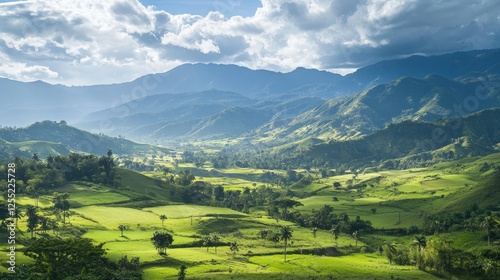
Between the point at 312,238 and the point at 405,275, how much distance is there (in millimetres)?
59891

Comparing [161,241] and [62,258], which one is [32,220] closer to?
[161,241]

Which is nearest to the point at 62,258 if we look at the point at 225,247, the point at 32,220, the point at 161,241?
the point at 161,241

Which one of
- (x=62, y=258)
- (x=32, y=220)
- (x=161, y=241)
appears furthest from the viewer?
(x=32, y=220)

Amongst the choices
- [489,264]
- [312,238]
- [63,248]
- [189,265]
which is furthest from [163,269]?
[489,264]

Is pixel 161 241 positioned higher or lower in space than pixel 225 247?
higher

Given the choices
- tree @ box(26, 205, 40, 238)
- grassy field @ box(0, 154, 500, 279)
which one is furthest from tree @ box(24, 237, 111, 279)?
tree @ box(26, 205, 40, 238)

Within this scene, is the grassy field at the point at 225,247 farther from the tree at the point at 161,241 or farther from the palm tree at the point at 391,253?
the palm tree at the point at 391,253

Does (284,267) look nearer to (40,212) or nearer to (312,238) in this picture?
(312,238)

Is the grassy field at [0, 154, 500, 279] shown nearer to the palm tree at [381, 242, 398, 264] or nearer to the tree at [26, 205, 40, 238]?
the tree at [26, 205, 40, 238]

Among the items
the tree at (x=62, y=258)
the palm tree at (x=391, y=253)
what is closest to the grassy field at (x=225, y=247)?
the palm tree at (x=391, y=253)

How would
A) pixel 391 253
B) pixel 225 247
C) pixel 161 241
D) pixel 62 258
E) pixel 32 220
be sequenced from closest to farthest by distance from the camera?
pixel 62 258 → pixel 161 241 → pixel 32 220 → pixel 391 253 → pixel 225 247

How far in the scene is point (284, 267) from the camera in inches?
4776

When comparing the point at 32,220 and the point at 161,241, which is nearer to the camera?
the point at 161,241

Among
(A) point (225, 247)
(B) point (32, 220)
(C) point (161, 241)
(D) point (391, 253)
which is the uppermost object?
(B) point (32, 220)
